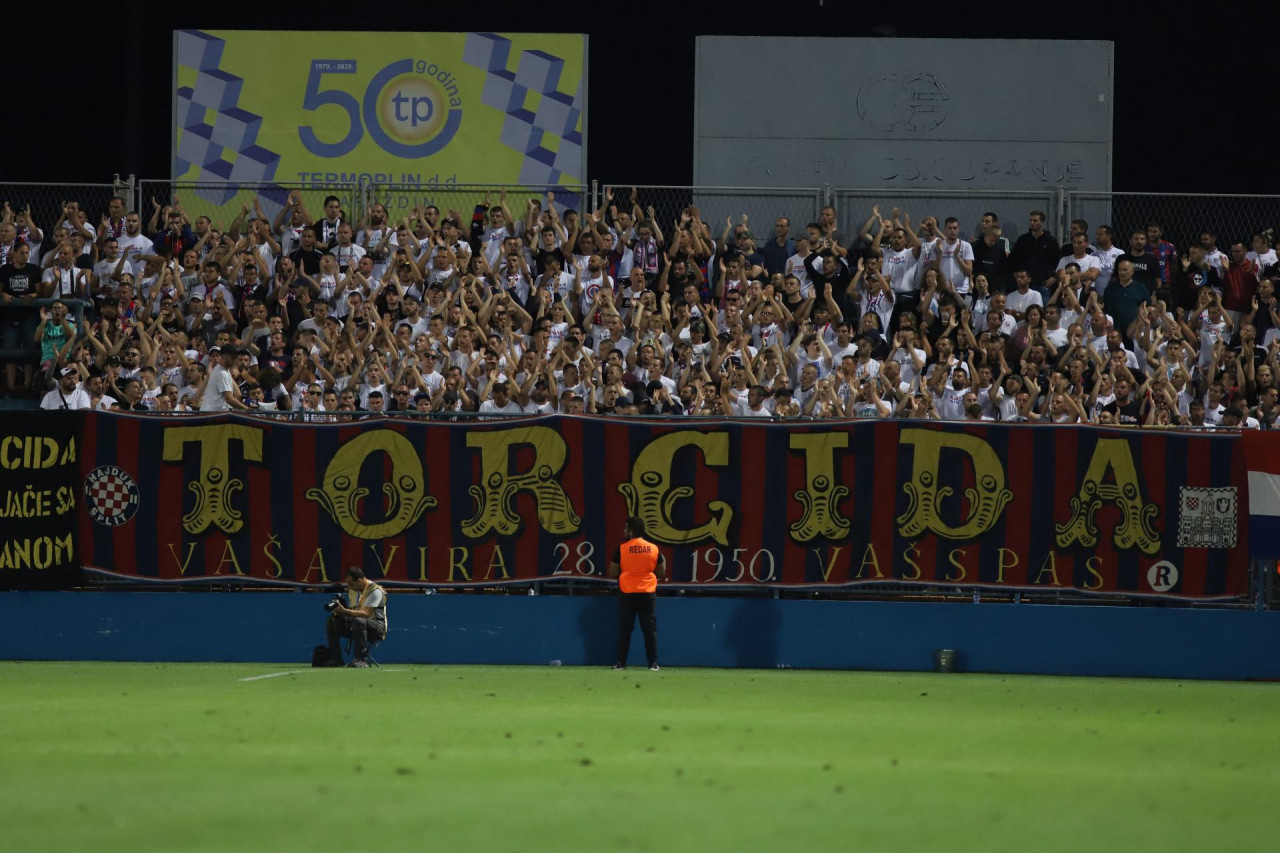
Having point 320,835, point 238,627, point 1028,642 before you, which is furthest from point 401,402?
point 320,835

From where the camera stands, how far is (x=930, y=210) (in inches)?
1190

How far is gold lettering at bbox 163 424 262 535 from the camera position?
22.6 metres

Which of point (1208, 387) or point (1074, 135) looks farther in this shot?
point (1074, 135)

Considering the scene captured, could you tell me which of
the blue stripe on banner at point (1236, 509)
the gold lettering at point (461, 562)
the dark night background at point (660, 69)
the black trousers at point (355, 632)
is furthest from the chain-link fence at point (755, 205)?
the black trousers at point (355, 632)

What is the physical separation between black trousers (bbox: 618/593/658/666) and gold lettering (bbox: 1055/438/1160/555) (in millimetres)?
5208

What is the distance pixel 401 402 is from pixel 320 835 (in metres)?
15.6

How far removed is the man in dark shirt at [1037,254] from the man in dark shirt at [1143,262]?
1020 mm

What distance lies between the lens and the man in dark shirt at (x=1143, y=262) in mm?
27000

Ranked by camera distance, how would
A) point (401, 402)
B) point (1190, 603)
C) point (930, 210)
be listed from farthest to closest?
point (930, 210)
point (401, 402)
point (1190, 603)

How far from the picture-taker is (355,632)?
20.8 meters

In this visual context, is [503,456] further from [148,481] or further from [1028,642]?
[1028,642]

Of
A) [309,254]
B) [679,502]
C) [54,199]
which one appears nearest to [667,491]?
[679,502]

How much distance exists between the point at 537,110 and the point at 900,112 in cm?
647

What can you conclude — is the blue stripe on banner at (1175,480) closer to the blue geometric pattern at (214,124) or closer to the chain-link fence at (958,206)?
the chain-link fence at (958,206)
